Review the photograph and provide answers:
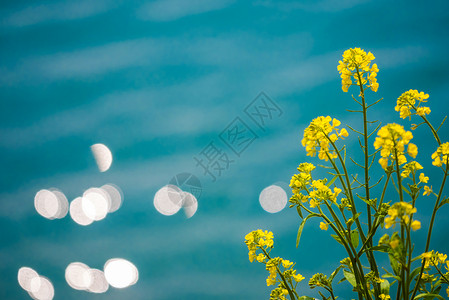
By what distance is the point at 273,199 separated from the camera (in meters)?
2.23

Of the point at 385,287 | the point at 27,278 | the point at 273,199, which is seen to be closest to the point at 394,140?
the point at 385,287

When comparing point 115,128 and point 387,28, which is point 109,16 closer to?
point 115,128

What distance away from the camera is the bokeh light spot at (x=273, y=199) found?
221 centimetres

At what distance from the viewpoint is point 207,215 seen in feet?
7.50

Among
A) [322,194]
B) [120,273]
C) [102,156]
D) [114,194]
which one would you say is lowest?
[322,194]

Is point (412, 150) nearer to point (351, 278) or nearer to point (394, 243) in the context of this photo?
point (394, 243)

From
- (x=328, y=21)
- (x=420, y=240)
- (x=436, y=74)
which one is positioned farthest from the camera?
(x=328, y=21)

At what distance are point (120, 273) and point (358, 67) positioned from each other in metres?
2.12

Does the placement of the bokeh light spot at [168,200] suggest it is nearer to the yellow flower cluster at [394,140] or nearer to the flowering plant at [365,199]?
the flowering plant at [365,199]

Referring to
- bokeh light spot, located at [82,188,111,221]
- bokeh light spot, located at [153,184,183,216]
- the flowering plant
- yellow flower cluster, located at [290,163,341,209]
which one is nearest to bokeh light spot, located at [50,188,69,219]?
bokeh light spot, located at [82,188,111,221]

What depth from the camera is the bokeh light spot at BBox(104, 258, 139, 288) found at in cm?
225

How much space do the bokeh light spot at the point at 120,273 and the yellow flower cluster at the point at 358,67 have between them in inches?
80.1

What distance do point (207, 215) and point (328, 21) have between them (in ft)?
5.05

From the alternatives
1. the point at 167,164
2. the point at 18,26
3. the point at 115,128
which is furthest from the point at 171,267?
the point at 18,26
